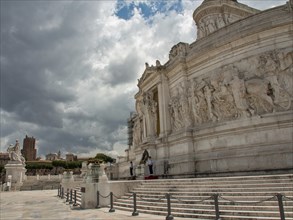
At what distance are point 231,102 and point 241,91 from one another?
1.00m

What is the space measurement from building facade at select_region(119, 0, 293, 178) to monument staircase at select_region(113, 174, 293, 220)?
13.7 feet

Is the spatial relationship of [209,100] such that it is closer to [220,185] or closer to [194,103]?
[194,103]

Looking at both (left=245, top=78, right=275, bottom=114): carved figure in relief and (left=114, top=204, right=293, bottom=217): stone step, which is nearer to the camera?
(left=114, top=204, right=293, bottom=217): stone step

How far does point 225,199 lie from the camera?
9672 millimetres

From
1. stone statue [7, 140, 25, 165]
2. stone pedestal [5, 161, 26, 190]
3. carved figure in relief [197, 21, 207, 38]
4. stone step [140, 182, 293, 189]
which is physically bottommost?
stone step [140, 182, 293, 189]

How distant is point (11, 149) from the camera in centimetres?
4378

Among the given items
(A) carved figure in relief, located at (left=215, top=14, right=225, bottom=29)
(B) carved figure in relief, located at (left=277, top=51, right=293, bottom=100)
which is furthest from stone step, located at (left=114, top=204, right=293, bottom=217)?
(A) carved figure in relief, located at (left=215, top=14, right=225, bottom=29)

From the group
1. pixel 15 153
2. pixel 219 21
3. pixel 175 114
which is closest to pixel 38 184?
pixel 15 153

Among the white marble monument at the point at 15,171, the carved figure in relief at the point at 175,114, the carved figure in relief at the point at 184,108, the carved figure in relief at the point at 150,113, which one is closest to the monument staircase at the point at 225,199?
the carved figure in relief at the point at 184,108

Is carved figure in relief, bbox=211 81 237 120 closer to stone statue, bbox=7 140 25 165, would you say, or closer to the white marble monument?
the white marble monument

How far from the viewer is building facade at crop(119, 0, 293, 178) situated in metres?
15.8

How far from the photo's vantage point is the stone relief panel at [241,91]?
15945mm

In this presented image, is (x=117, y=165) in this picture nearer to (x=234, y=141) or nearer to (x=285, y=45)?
(x=234, y=141)

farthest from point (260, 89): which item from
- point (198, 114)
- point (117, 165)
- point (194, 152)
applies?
point (117, 165)
